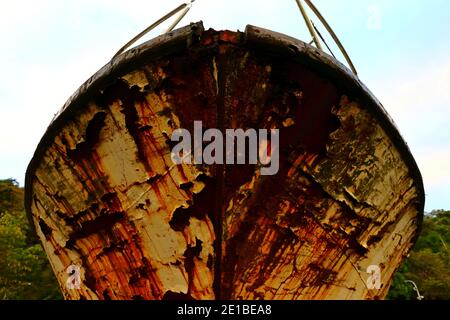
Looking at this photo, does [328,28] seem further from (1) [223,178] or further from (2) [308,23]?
(1) [223,178]

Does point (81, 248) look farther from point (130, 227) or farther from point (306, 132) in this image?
point (306, 132)

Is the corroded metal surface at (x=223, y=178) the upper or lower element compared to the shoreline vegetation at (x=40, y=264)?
lower

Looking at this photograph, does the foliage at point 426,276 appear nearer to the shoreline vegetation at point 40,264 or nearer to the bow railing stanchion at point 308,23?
the shoreline vegetation at point 40,264

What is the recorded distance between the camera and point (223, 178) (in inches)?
87.6

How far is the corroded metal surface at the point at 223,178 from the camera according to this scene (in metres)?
2.15

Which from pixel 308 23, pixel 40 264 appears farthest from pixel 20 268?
pixel 308 23

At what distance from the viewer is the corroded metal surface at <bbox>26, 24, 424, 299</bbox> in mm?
2146

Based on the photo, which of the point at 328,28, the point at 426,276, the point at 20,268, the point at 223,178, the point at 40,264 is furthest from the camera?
the point at 426,276

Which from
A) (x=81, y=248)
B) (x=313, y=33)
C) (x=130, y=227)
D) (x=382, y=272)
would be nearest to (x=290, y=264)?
(x=382, y=272)

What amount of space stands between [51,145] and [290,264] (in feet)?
4.21

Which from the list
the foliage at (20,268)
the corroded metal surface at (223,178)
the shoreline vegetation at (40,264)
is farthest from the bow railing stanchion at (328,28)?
the foliage at (20,268)

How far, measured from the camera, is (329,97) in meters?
2.21

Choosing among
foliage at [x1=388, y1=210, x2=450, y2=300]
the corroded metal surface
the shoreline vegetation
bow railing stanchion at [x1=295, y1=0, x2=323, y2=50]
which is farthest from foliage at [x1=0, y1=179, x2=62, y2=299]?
bow railing stanchion at [x1=295, y1=0, x2=323, y2=50]

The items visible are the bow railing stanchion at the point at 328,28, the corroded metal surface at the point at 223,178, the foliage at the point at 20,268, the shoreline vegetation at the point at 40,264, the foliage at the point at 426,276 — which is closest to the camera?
the corroded metal surface at the point at 223,178
